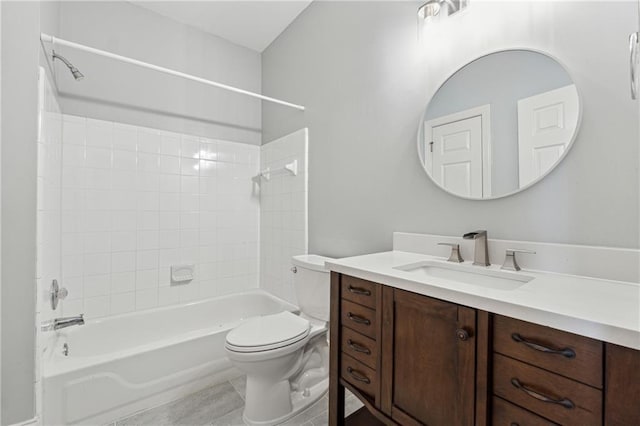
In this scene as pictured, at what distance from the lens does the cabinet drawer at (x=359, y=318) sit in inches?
41.3

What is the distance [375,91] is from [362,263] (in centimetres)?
107

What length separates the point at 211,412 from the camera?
5.18 feet

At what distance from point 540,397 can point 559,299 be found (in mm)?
235

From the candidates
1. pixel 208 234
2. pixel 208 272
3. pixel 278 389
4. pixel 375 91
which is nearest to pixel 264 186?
pixel 208 234

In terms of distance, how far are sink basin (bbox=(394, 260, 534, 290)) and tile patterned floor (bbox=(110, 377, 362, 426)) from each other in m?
0.98

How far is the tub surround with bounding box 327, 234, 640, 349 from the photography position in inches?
22.6

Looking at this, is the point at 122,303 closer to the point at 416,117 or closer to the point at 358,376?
the point at 358,376

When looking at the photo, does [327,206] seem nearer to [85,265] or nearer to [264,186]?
[264,186]

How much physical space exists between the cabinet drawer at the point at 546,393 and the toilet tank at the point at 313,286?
102 centimetres

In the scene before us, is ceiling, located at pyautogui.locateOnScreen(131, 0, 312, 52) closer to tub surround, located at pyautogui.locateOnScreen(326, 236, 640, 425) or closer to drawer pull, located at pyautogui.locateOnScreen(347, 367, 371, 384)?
tub surround, located at pyautogui.locateOnScreen(326, 236, 640, 425)

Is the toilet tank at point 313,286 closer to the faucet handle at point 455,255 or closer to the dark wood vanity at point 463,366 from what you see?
the dark wood vanity at point 463,366

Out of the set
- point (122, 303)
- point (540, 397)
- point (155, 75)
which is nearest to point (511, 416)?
point (540, 397)

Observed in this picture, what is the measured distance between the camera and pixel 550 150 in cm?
103

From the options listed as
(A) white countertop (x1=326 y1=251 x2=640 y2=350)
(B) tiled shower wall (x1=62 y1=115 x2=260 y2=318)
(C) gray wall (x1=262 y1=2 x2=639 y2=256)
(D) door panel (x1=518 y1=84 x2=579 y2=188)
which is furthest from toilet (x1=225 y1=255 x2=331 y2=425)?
(D) door panel (x1=518 y1=84 x2=579 y2=188)
